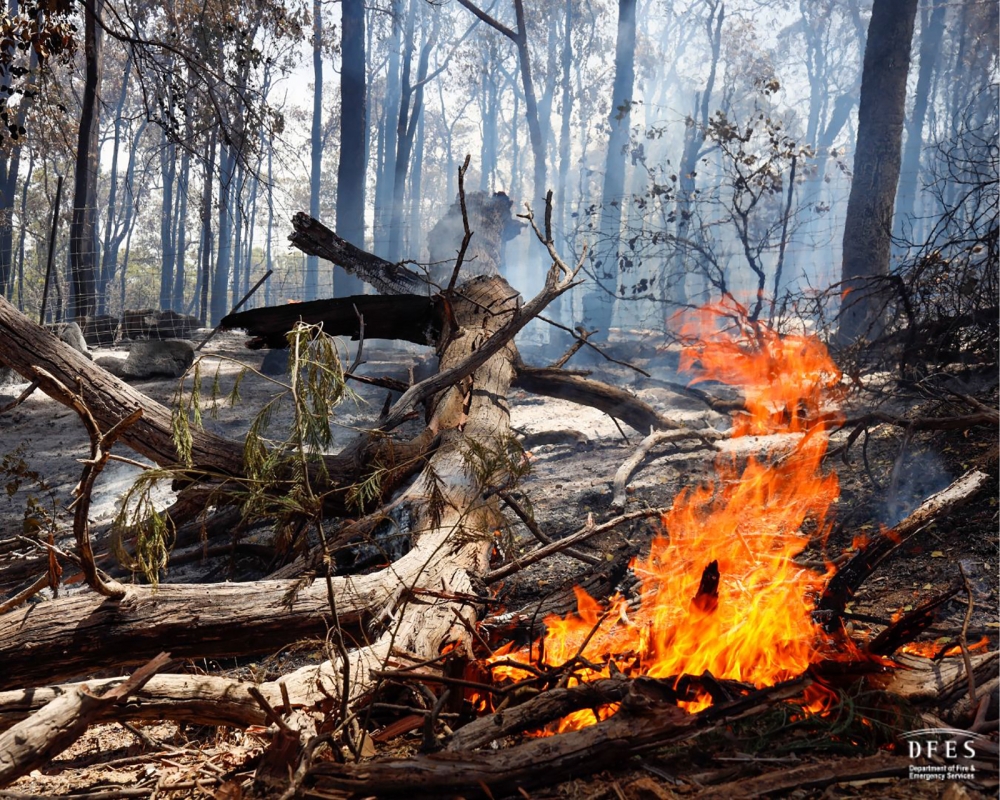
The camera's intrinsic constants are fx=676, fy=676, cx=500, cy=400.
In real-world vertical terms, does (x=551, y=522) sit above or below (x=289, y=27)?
below

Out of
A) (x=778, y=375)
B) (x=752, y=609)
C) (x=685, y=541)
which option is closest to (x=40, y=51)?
(x=685, y=541)

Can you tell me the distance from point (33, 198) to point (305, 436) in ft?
121

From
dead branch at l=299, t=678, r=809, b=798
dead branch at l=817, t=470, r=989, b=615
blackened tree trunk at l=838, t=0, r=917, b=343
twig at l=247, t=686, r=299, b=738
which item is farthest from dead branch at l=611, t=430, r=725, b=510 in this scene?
blackened tree trunk at l=838, t=0, r=917, b=343

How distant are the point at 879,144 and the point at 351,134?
1136cm

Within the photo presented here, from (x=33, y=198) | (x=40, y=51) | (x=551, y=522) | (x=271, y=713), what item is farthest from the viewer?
(x=33, y=198)

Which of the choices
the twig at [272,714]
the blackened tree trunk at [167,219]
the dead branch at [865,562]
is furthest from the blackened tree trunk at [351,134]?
the blackened tree trunk at [167,219]

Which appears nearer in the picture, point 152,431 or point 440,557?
point 440,557

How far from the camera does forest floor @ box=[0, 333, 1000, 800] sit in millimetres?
1674

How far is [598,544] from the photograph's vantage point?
155 inches

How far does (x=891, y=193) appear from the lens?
8234mm

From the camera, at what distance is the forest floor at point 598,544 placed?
167 cm

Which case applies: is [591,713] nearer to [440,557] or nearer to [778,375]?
[440,557]

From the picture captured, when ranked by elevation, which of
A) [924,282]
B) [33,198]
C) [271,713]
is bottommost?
[271,713]

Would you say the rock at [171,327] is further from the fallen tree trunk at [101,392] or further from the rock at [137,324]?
the fallen tree trunk at [101,392]
